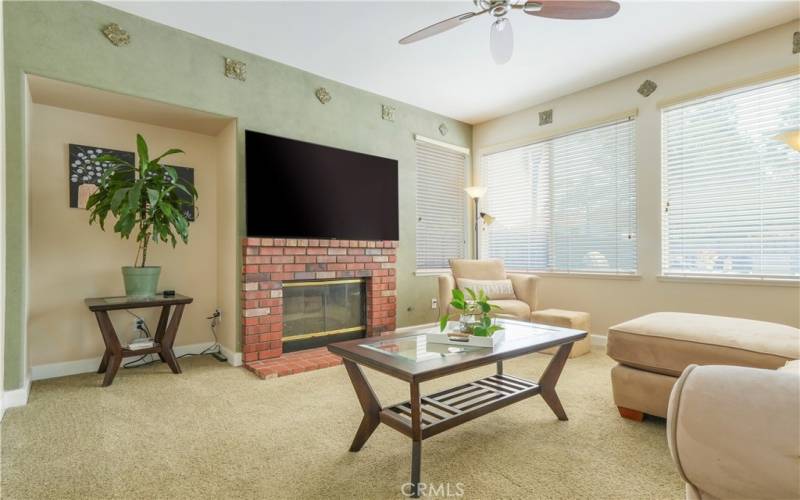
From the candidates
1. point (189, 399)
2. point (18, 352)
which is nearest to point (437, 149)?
point (189, 399)

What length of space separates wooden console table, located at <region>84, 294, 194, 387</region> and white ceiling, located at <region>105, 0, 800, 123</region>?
6.81 feet

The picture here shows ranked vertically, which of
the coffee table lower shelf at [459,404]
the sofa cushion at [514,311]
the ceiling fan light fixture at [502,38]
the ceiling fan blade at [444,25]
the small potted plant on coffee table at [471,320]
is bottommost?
the coffee table lower shelf at [459,404]

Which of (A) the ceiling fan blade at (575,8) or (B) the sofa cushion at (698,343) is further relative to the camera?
(A) the ceiling fan blade at (575,8)

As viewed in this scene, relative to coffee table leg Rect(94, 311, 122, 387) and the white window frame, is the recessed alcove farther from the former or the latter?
the white window frame

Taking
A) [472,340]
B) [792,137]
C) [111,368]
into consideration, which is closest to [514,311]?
[472,340]

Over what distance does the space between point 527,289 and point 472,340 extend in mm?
2458

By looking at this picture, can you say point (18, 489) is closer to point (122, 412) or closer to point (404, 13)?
point (122, 412)

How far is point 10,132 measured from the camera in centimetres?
252

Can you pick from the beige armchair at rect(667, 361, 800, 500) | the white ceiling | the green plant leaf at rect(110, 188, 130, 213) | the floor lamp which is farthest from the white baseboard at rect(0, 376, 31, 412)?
the floor lamp

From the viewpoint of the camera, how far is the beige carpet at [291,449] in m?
1.60

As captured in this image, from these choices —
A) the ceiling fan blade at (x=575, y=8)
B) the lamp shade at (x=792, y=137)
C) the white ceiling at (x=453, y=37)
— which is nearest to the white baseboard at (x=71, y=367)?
the white ceiling at (x=453, y=37)

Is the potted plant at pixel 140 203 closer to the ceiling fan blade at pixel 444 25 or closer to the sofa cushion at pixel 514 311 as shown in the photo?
the ceiling fan blade at pixel 444 25

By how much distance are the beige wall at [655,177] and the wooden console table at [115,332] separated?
370 cm

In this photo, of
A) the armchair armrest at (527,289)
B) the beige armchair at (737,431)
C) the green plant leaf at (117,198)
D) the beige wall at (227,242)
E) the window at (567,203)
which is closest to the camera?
the beige armchair at (737,431)
